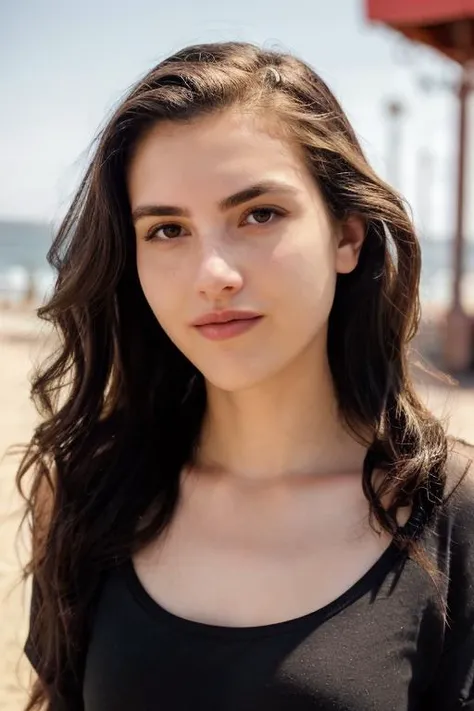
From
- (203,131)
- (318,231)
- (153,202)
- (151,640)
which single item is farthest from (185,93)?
(151,640)

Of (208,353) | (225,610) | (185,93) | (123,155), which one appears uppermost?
(185,93)

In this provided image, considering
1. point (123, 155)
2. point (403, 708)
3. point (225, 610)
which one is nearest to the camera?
point (403, 708)

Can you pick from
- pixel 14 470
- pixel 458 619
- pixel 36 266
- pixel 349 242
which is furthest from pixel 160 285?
pixel 36 266

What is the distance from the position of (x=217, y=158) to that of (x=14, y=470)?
16.9 ft

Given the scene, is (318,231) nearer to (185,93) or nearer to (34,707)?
(185,93)

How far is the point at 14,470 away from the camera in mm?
6297

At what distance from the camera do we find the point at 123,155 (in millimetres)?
1749

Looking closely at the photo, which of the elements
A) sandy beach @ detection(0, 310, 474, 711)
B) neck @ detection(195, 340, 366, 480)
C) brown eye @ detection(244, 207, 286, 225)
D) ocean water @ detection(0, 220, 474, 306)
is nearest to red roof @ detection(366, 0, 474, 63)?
ocean water @ detection(0, 220, 474, 306)

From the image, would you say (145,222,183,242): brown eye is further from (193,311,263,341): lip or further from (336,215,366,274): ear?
(336,215,366,274): ear

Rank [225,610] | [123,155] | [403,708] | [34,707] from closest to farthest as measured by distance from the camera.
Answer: [403,708] < [225,610] < [123,155] < [34,707]

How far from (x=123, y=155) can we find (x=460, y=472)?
3.07 ft

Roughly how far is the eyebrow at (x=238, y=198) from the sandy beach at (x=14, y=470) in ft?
2.22

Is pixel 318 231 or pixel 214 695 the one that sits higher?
pixel 318 231

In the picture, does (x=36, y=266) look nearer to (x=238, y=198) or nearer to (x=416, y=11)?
(x=416, y=11)
